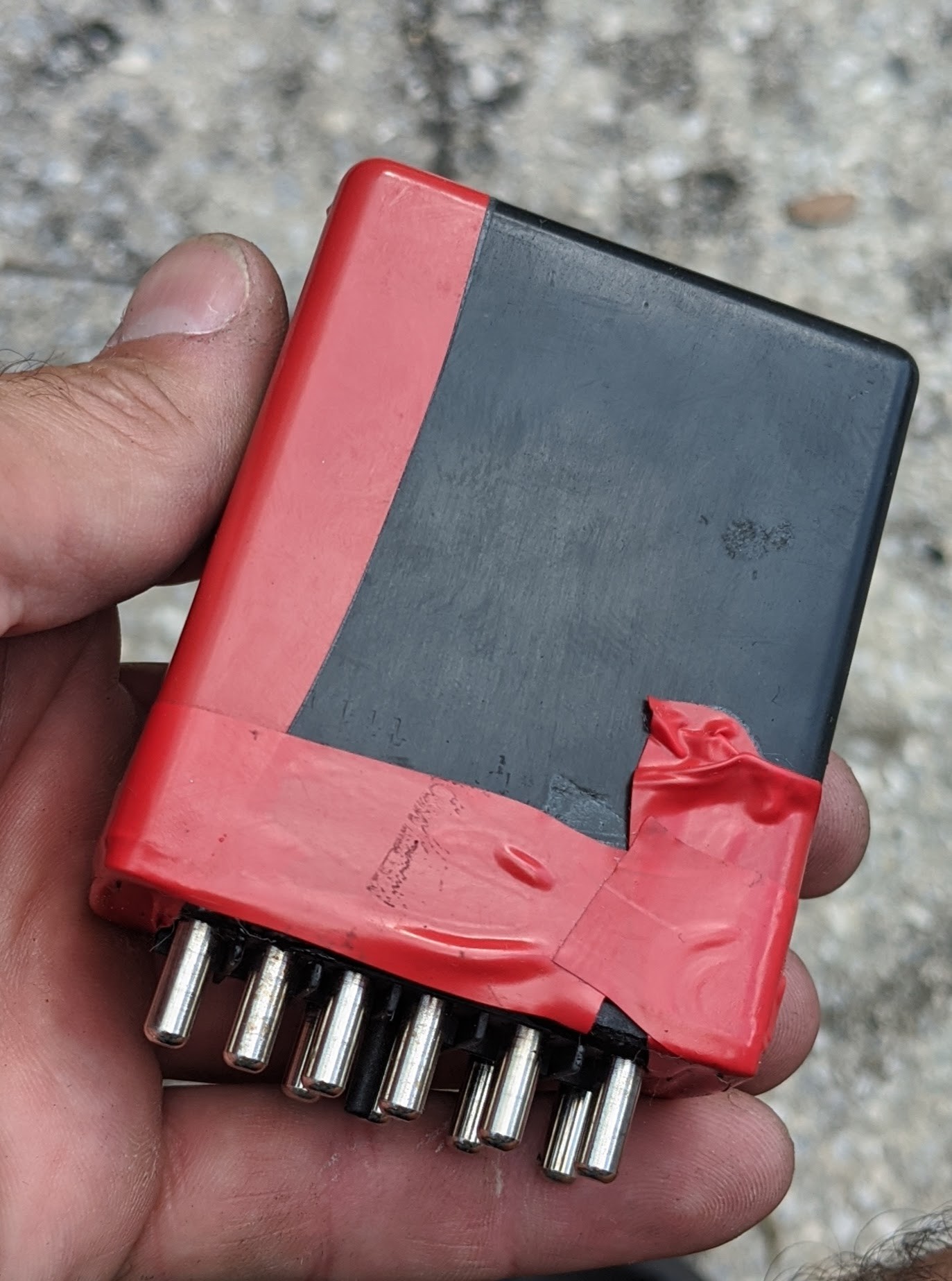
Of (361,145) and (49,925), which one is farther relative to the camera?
(361,145)

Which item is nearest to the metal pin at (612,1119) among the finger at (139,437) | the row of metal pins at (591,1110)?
the row of metal pins at (591,1110)

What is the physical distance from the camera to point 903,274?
1596 millimetres

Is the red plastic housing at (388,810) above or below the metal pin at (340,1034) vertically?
above

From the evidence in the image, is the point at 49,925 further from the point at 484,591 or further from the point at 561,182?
the point at 561,182

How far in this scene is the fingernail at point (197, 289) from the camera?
0.95m

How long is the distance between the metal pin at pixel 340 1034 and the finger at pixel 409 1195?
31cm

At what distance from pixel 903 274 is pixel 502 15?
0.61 meters

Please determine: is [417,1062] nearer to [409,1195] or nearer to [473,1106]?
[473,1106]

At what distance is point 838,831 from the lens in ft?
3.72

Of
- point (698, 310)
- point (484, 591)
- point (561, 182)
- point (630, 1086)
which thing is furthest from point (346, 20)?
point (630, 1086)

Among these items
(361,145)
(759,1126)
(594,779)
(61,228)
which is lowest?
(759,1126)

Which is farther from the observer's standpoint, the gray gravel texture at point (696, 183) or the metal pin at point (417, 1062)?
the gray gravel texture at point (696, 183)

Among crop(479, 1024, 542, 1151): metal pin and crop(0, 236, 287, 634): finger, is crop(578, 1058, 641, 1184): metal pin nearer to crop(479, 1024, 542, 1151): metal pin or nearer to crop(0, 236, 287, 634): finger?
crop(479, 1024, 542, 1151): metal pin

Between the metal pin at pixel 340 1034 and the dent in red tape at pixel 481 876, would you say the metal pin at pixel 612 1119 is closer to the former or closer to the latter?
the dent in red tape at pixel 481 876
